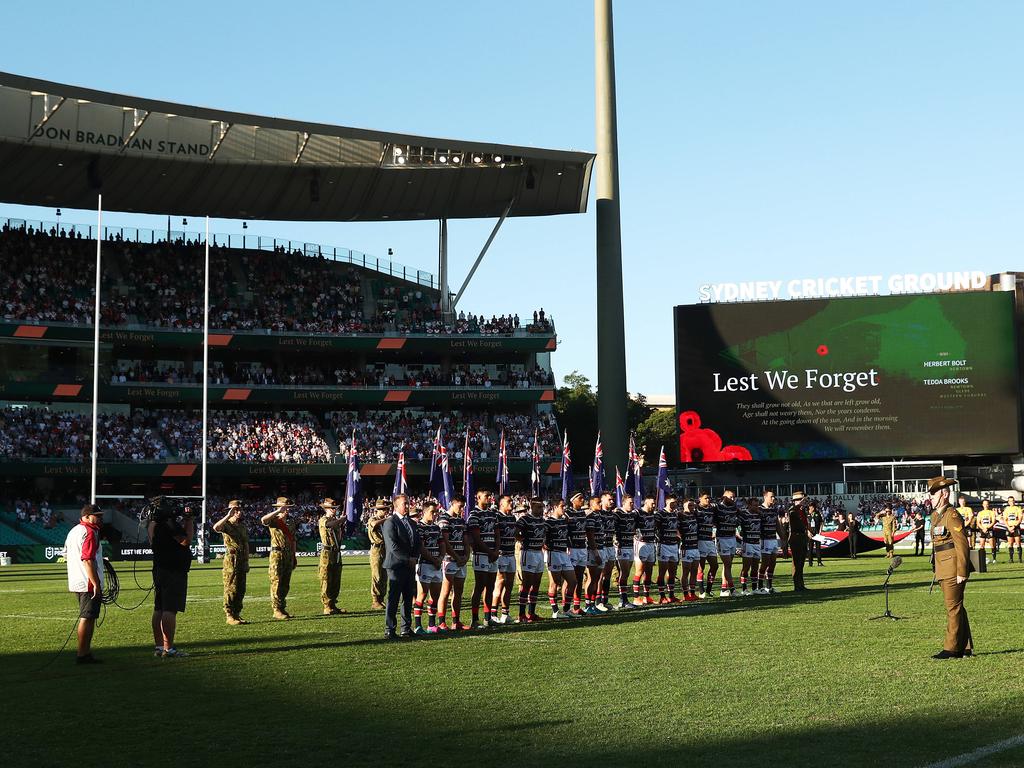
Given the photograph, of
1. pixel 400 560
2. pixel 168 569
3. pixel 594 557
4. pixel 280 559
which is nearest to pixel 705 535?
pixel 594 557

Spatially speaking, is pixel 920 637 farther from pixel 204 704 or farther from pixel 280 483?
pixel 280 483

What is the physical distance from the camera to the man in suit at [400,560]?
1703cm

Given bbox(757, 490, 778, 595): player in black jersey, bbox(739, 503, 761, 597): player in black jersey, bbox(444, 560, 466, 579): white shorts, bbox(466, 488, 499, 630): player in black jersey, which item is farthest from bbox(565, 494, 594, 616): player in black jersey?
bbox(757, 490, 778, 595): player in black jersey

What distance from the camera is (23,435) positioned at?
59750 mm

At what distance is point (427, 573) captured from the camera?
1869 centimetres

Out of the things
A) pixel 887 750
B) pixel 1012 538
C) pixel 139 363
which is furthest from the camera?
pixel 139 363

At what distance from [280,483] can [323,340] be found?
8.20 metres

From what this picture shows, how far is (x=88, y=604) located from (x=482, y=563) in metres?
6.34

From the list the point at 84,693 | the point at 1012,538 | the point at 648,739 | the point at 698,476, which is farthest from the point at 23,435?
the point at 648,739

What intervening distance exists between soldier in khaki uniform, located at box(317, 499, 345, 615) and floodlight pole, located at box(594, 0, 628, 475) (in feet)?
128

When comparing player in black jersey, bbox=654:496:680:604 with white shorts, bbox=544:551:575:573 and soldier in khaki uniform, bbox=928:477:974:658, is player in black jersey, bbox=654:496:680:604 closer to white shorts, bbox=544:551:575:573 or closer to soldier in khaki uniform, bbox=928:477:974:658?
white shorts, bbox=544:551:575:573

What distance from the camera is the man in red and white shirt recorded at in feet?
48.8

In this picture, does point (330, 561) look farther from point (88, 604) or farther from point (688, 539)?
point (88, 604)

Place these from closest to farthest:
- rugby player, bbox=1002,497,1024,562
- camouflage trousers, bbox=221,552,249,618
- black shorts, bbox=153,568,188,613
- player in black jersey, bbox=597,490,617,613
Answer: black shorts, bbox=153,568,188,613, camouflage trousers, bbox=221,552,249,618, player in black jersey, bbox=597,490,617,613, rugby player, bbox=1002,497,1024,562
